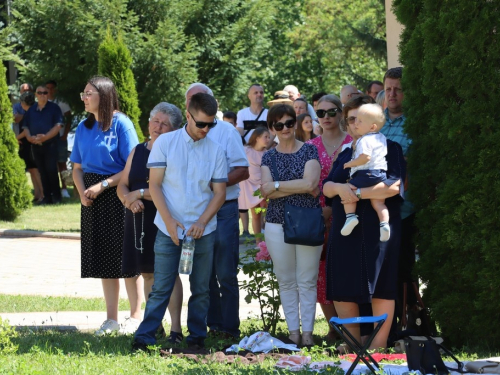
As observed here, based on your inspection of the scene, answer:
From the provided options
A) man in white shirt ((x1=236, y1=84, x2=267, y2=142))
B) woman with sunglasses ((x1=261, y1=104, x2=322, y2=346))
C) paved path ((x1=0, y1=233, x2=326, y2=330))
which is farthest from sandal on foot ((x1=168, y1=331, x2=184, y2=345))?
man in white shirt ((x1=236, y1=84, x2=267, y2=142))

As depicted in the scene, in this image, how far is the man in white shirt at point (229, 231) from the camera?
7887mm

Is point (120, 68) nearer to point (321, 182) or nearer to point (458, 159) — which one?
point (321, 182)

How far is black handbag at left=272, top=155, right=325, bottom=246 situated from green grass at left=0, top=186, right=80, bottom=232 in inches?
369

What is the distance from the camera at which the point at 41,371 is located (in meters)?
6.29

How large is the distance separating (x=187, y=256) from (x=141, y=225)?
103 cm

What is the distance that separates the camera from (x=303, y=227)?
24.8 feet

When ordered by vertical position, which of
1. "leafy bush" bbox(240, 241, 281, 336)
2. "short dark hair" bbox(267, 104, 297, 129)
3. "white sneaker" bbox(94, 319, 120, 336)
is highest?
"short dark hair" bbox(267, 104, 297, 129)

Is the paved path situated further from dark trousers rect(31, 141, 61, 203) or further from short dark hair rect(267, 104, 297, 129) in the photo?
dark trousers rect(31, 141, 61, 203)

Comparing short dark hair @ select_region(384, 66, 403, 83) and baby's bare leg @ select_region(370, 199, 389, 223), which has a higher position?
short dark hair @ select_region(384, 66, 403, 83)

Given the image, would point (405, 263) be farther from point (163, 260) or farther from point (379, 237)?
point (163, 260)

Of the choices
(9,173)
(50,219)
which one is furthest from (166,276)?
(50,219)

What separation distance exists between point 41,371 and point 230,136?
8.98ft

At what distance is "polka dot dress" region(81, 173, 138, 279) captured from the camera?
8.71m

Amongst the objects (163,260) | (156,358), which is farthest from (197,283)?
(156,358)
